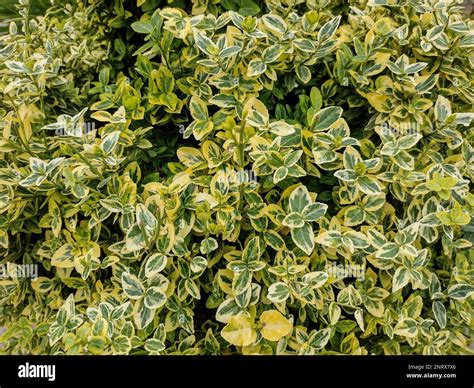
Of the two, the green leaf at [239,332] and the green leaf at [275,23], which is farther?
the green leaf at [275,23]

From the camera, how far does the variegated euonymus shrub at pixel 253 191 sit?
4.56 ft

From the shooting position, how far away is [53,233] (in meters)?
1.60

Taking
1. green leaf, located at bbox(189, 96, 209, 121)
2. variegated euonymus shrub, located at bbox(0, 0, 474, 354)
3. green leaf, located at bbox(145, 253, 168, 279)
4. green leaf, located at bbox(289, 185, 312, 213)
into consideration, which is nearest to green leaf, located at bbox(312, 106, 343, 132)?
variegated euonymus shrub, located at bbox(0, 0, 474, 354)

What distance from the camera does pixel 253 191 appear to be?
142 centimetres

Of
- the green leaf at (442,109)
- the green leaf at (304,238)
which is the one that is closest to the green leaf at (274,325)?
the green leaf at (304,238)

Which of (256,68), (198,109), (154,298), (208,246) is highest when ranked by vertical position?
(256,68)

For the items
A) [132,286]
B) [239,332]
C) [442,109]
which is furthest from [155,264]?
[442,109]

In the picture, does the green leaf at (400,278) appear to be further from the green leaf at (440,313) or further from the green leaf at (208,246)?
the green leaf at (208,246)

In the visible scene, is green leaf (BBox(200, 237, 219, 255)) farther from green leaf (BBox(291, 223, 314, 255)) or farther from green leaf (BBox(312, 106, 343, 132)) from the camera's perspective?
green leaf (BBox(312, 106, 343, 132))

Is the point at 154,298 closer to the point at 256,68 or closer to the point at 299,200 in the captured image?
the point at 299,200

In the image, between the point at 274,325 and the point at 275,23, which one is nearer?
the point at 274,325

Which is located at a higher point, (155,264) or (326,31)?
(326,31)
